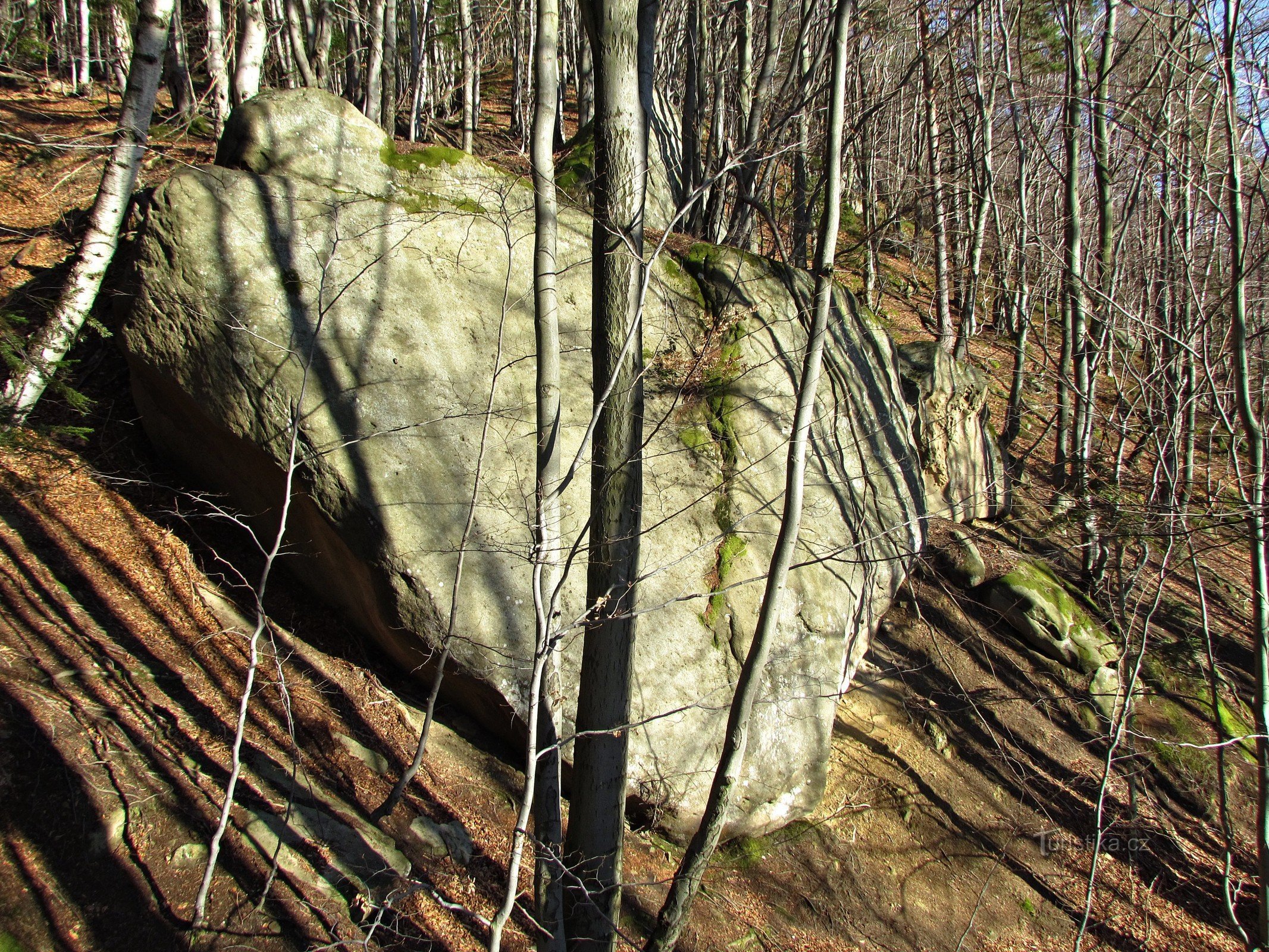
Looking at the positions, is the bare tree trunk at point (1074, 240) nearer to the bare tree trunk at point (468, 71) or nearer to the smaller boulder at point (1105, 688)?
the smaller boulder at point (1105, 688)

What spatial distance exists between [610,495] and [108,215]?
490 centimetres

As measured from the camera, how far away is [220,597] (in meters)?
5.59

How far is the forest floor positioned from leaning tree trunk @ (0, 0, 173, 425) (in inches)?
10.3

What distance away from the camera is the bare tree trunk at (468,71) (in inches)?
491

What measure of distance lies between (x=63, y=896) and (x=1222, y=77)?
8711 millimetres

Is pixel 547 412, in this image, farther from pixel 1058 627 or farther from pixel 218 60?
pixel 218 60

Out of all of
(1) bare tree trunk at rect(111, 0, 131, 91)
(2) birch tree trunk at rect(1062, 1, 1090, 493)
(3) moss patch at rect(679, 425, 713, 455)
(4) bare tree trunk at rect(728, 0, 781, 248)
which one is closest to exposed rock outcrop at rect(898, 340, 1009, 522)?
(2) birch tree trunk at rect(1062, 1, 1090, 493)

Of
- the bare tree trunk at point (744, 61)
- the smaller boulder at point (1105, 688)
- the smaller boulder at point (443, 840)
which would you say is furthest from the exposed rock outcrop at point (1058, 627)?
the bare tree trunk at point (744, 61)

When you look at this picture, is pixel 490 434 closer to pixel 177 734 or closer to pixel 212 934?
pixel 177 734

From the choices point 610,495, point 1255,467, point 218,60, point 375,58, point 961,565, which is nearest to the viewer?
point 610,495

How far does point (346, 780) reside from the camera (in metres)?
4.76

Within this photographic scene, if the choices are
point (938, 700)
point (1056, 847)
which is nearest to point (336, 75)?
point (938, 700)

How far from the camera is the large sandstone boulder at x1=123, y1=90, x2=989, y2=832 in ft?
17.2

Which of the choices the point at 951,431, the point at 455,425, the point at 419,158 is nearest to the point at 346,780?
the point at 455,425
